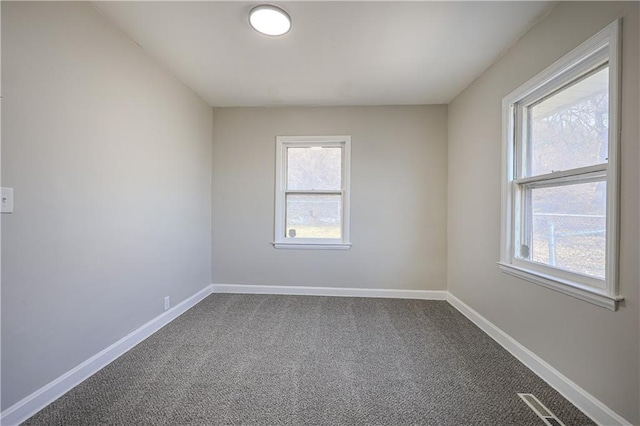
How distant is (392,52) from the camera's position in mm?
2240

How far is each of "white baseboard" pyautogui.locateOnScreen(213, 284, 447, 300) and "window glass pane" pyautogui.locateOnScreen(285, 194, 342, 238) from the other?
2.24 feet

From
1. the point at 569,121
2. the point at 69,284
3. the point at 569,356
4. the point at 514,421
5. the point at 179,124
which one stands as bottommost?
the point at 514,421

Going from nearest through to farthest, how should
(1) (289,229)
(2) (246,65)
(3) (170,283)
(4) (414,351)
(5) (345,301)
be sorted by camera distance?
1. (4) (414,351)
2. (2) (246,65)
3. (3) (170,283)
4. (5) (345,301)
5. (1) (289,229)

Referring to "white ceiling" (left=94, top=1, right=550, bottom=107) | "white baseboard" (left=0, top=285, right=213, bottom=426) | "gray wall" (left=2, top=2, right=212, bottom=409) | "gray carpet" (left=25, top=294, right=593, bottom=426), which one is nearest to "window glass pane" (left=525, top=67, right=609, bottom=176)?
"white ceiling" (left=94, top=1, right=550, bottom=107)

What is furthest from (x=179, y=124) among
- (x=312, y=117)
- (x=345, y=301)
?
(x=345, y=301)

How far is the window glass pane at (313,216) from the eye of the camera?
11.6 ft

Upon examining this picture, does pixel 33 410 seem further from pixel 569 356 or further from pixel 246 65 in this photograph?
pixel 569 356

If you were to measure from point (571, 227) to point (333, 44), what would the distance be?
209cm

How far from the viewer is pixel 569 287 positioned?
1603 millimetres

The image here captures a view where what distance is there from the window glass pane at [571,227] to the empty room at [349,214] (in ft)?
0.05

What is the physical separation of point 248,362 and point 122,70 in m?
2.35

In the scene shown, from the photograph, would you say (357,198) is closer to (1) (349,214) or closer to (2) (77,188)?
(1) (349,214)

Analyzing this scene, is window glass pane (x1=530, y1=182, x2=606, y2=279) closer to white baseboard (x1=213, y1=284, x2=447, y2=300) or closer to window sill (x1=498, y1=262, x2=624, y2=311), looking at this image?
window sill (x1=498, y1=262, x2=624, y2=311)

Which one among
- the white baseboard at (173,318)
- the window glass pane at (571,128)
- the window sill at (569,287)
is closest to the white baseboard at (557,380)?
the white baseboard at (173,318)
